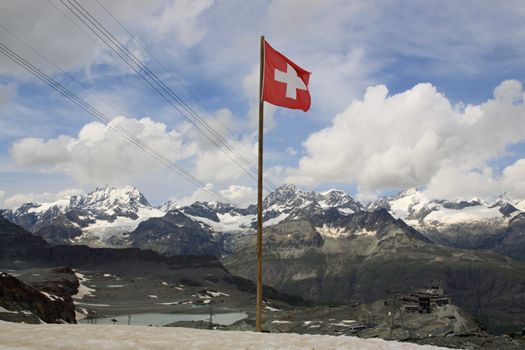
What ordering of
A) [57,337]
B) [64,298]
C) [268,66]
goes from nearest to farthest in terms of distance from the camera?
1. [57,337]
2. [268,66]
3. [64,298]

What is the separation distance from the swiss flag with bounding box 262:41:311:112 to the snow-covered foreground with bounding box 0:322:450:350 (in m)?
12.2

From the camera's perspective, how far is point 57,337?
1917 centimetres

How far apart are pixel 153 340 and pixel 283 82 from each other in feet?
49.0

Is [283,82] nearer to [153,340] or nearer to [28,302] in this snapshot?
[153,340]

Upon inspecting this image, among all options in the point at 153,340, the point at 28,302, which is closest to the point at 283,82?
the point at 153,340

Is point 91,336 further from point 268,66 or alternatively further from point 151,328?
point 268,66

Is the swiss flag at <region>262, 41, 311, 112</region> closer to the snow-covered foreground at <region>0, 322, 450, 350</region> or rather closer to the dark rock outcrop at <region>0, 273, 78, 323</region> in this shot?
the snow-covered foreground at <region>0, 322, 450, 350</region>

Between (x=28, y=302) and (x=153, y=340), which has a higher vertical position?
(x=153, y=340)

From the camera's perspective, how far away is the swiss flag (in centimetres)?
2723

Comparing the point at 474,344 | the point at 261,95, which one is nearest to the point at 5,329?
the point at 261,95

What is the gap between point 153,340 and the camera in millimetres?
19156

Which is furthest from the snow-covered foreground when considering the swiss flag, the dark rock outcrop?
the dark rock outcrop

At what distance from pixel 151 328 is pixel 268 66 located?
14.4 m

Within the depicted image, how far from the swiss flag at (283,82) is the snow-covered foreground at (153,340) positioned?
12.2 m
